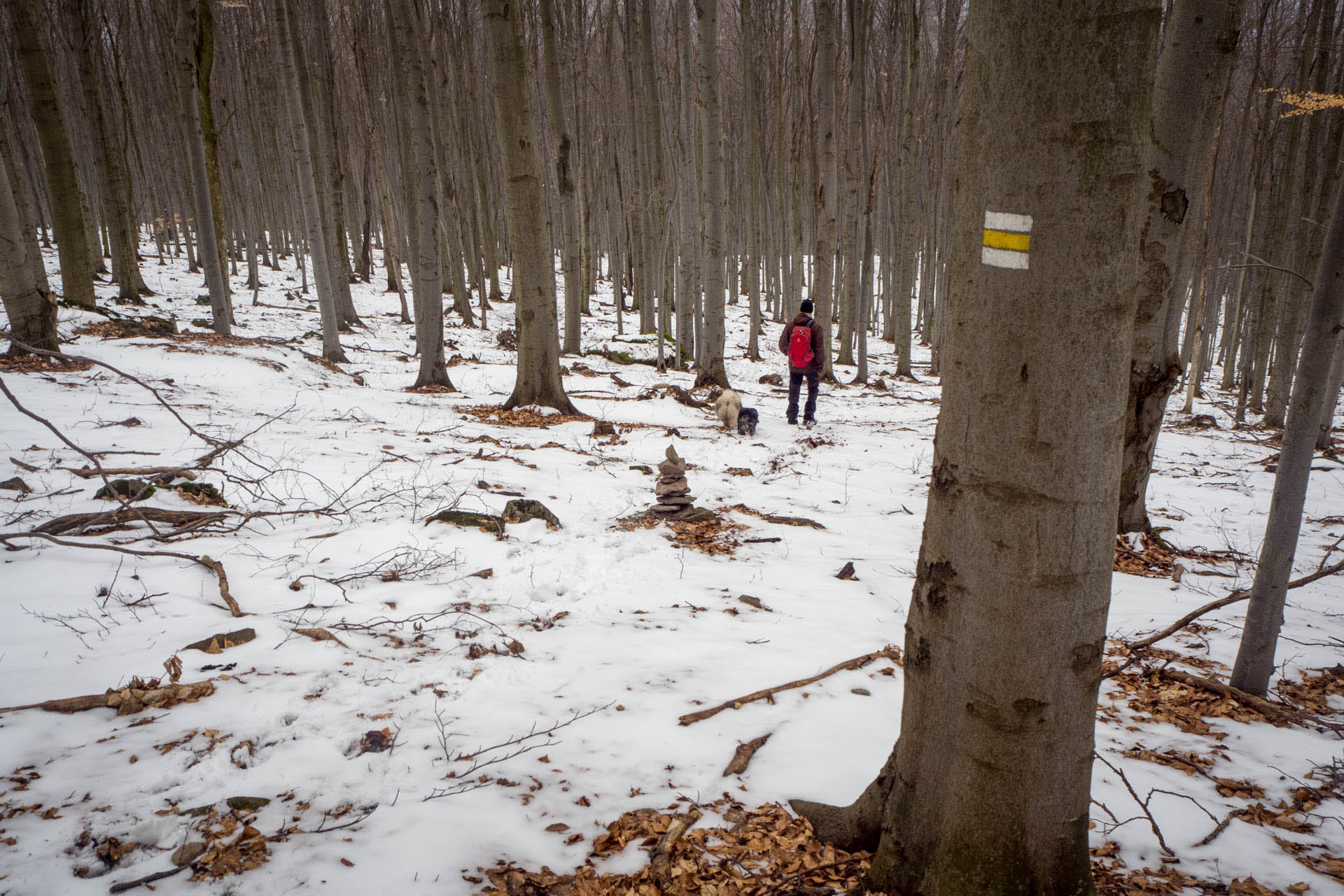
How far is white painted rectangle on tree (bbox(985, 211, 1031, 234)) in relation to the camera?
1262 mm

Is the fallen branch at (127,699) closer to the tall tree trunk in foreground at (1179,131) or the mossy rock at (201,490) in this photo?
the mossy rock at (201,490)

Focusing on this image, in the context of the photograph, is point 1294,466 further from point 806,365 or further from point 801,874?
point 806,365

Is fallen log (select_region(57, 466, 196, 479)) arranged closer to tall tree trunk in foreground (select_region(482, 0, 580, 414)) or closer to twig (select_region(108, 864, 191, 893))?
twig (select_region(108, 864, 191, 893))

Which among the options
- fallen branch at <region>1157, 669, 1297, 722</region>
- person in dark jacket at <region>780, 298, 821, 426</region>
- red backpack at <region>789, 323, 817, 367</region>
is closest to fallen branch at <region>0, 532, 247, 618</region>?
fallen branch at <region>1157, 669, 1297, 722</region>

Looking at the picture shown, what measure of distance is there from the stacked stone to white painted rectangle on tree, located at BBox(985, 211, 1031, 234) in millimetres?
3981

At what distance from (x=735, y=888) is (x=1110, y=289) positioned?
5.97ft

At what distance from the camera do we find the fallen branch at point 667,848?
1.77 metres

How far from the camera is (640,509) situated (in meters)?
5.40

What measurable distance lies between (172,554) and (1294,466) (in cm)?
544

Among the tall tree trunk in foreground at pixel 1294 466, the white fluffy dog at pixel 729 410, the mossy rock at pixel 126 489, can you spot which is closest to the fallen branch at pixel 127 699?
the mossy rock at pixel 126 489

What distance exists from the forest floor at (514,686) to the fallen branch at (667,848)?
21 mm

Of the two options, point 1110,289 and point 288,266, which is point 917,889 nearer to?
point 1110,289

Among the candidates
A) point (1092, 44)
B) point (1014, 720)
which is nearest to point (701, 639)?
point (1014, 720)

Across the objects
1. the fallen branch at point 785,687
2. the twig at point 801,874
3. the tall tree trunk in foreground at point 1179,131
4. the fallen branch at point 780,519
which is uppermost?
the tall tree trunk in foreground at point 1179,131
